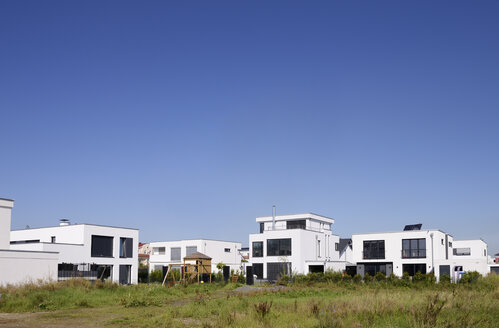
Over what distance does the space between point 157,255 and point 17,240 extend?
79.3 ft

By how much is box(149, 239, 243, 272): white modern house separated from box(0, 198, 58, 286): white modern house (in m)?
29.6

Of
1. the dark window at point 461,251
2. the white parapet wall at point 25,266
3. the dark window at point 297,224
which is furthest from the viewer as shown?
the dark window at point 461,251

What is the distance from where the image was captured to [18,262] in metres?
31.8

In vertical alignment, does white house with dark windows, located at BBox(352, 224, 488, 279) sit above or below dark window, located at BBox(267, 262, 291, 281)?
above

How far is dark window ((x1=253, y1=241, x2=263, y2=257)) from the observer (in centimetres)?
5403

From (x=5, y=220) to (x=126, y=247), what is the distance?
14.9 m

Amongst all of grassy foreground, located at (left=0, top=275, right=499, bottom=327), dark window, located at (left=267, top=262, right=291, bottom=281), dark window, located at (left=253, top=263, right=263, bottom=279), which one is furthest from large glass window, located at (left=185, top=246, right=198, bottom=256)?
grassy foreground, located at (left=0, top=275, right=499, bottom=327)

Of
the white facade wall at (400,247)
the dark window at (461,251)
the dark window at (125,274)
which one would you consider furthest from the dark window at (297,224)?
the dark window at (461,251)

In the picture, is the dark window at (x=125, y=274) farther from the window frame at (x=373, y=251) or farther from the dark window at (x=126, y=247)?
the window frame at (x=373, y=251)

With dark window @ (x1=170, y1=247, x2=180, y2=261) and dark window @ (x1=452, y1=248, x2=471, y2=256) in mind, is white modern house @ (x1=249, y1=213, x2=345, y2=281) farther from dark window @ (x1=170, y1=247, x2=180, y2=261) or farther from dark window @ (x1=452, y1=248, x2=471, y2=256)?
dark window @ (x1=452, y1=248, x2=471, y2=256)

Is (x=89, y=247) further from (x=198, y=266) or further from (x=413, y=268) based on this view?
(x=413, y=268)

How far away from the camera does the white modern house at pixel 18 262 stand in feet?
102

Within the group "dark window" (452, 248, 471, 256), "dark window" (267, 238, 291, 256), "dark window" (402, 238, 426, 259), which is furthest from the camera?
"dark window" (452, 248, 471, 256)

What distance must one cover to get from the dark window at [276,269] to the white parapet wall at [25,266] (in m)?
24.0
